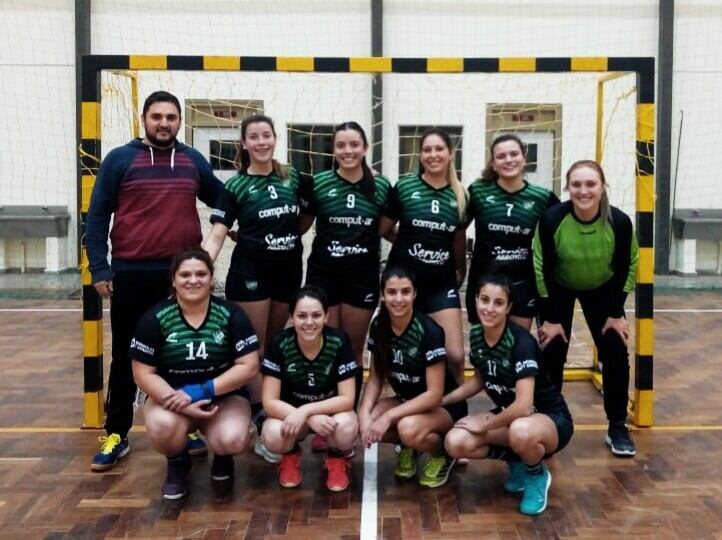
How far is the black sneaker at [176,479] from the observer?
3.76 metres

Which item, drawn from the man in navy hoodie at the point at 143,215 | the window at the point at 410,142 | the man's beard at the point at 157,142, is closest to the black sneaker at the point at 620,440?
the man in navy hoodie at the point at 143,215

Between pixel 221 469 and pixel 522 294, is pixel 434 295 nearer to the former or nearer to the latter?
pixel 522 294

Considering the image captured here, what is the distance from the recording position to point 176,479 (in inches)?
149

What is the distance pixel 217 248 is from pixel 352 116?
7.73 metres

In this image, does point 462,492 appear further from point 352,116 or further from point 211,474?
point 352,116

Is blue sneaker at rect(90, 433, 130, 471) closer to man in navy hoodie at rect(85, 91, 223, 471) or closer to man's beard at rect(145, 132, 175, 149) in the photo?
man in navy hoodie at rect(85, 91, 223, 471)

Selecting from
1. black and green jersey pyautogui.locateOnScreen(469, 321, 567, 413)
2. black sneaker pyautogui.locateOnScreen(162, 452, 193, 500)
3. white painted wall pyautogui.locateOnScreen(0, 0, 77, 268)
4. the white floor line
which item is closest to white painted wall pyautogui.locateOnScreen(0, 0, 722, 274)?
white painted wall pyautogui.locateOnScreen(0, 0, 77, 268)

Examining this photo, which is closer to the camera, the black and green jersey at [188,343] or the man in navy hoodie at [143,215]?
the black and green jersey at [188,343]

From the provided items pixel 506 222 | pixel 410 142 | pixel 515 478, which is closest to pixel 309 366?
pixel 515 478

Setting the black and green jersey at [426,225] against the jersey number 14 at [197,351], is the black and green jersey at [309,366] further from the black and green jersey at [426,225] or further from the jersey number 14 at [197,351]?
the black and green jersey at [426,225]

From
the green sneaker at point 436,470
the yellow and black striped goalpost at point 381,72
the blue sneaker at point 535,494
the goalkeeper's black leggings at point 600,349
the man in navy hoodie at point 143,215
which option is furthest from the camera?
the yellow and black striped goalpost at point 381,72

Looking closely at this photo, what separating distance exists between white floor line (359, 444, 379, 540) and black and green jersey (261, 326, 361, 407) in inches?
20.1

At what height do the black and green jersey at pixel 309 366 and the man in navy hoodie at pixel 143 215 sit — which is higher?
the man in navy hoodie at pixel 143 215

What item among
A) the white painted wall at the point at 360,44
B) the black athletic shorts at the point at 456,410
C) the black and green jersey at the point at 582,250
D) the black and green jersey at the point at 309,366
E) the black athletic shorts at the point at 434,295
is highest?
the white painted wall at the point at 360,44
